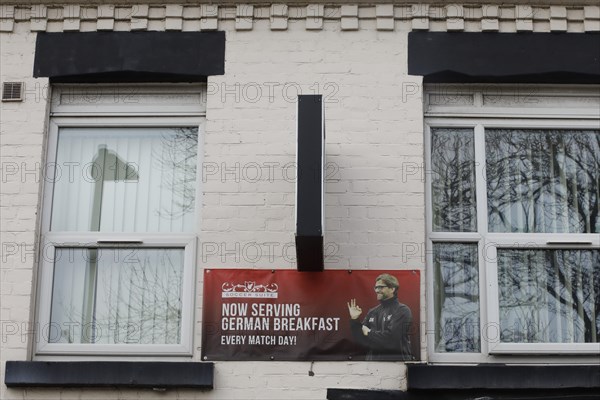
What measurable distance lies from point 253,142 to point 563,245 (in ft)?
8.20

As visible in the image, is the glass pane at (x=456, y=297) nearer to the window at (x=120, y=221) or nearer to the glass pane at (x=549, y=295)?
the glass pane at (x=549, y=295)

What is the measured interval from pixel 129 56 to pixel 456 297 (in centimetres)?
316

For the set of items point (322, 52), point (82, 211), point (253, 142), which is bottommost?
point (82, 211)

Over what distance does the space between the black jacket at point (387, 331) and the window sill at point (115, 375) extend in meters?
1.14

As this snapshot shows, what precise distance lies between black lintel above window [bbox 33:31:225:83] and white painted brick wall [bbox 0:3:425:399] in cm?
12

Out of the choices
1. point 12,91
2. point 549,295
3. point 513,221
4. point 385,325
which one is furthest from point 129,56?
point 549,295

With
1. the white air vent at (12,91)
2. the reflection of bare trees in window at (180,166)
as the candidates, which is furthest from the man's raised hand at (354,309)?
the white air vent at (12,91)

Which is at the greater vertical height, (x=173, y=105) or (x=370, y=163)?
(x=173, y=105)

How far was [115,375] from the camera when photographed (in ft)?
23.3

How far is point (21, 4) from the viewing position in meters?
8.02

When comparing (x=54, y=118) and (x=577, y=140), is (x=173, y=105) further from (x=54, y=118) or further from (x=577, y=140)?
(x=577, y=140)

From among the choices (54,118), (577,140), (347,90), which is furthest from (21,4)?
(577,140)

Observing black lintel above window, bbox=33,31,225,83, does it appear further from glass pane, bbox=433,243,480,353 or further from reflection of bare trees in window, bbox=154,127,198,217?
glass pane, bbox=433,243,480,353

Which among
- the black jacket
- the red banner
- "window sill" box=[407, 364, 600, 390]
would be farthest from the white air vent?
"window sill" box=[407, 364, 600, 390]
